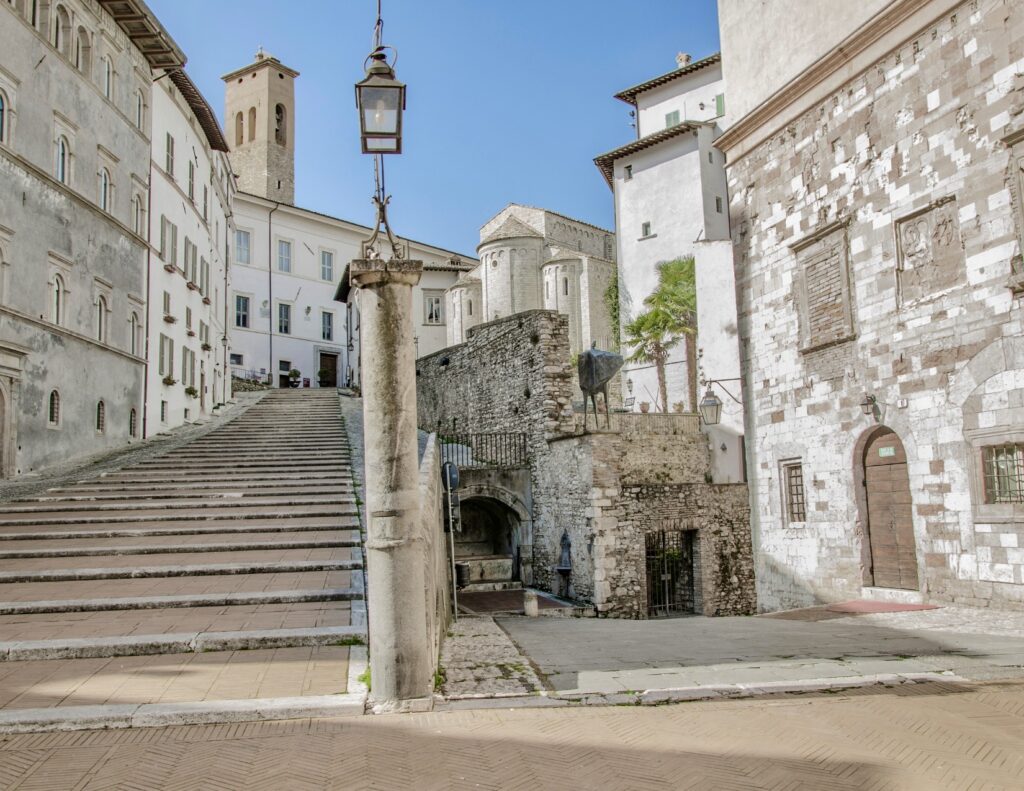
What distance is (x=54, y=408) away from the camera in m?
16.5

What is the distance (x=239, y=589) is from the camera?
802cm

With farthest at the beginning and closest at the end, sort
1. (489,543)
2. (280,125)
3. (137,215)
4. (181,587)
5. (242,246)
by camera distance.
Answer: (280,125), (242,246), (489,543), (137,215), (181,587)

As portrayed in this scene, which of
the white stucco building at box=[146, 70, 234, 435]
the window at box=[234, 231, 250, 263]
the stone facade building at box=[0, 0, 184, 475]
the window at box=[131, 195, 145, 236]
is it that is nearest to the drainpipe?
the window at box=[234, 231, 250, 263]

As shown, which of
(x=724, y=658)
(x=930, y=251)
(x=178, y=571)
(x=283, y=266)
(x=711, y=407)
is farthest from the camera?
(x=283, y=266)

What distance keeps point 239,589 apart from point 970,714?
6.38 metres

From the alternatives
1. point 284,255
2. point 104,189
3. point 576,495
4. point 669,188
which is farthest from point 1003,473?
point 284,255

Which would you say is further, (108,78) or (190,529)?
(108,78)

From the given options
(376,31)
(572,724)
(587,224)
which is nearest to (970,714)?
(572,724)

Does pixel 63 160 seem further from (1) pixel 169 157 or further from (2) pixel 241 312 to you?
(2) pixel 241 312

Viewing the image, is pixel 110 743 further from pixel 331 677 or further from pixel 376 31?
pixel 376 31

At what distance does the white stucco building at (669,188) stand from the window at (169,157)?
18.7m

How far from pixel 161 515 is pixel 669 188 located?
1141 inches

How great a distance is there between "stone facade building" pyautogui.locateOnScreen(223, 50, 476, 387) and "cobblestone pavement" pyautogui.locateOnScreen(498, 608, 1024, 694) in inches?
1278

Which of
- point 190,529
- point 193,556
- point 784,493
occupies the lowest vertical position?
point 193,556
